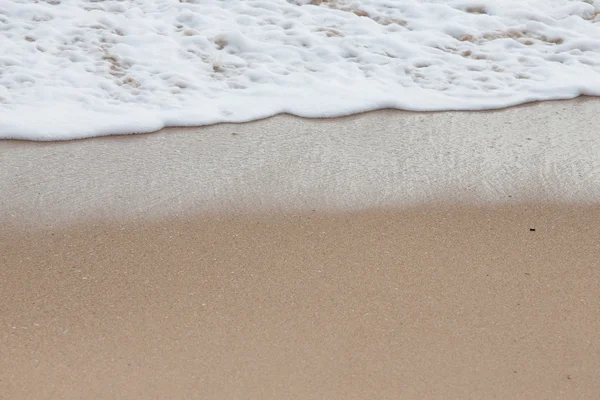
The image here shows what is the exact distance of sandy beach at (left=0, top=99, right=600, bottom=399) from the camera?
230cm

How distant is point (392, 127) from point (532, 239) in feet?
3.72

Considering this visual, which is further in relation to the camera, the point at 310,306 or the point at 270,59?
the point at 270,59

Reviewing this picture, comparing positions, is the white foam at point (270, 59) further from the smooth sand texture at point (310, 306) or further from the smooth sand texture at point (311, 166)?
the smooth sand texture at point (310, 306)

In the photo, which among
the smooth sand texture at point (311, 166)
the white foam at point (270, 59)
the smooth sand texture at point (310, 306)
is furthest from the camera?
the white foam at point (270, 59)

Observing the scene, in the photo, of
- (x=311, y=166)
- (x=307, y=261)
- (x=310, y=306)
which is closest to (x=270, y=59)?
(x=311, y=166)

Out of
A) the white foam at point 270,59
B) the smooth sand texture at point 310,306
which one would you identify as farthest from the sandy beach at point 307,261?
the white foam at point 270,59

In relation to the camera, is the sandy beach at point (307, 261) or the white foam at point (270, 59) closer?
the sandy beach at point (307, 261)

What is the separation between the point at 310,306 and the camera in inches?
102

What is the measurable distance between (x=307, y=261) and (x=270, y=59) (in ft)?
6.81

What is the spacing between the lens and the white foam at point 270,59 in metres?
4.08

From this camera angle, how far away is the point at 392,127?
3.91 m

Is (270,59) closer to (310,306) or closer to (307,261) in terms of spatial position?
(307,261)

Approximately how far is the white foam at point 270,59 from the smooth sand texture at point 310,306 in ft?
3.62

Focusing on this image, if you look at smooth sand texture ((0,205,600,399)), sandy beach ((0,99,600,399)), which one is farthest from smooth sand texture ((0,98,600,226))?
smooth sand texture ((0,205,600,399))
